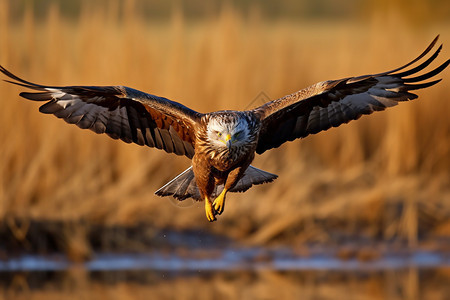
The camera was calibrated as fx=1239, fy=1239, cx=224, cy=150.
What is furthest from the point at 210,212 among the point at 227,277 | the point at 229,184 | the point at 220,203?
the point at 227,277

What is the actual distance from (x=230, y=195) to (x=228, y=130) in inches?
225

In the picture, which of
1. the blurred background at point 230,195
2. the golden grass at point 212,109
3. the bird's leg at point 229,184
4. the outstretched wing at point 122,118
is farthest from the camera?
the golden grass at point 212,109

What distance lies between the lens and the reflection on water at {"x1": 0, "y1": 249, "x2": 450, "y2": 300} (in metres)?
13.0

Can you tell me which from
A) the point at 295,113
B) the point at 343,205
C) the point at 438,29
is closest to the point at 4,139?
the point at 343,205

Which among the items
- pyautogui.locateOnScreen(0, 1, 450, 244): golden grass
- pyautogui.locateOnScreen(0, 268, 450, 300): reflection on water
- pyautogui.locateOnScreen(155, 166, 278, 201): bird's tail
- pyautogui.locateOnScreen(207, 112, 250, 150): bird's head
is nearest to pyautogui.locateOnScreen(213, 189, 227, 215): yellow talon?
pyautogui.locateOnScreen(155, 166, 278, 201): bird's tail

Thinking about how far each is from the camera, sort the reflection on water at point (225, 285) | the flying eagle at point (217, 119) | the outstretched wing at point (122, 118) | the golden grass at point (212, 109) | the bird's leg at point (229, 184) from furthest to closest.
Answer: the golden grass at point (212, 109), the reflection on water at point (225, 285), the outstretched wing at point (122, 118), the bird's leg at point (229, 184), the flying eagle at point (217, 119)

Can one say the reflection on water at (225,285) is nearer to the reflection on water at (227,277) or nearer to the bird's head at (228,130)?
the reflection on water at (227,277)

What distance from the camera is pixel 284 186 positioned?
48.3ft

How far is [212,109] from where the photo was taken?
48.6 ft

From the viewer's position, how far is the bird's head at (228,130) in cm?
857

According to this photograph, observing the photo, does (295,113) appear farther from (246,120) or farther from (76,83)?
(76,83)

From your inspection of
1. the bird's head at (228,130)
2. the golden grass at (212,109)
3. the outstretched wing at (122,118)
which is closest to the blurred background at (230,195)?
the golden grass at (212,109)

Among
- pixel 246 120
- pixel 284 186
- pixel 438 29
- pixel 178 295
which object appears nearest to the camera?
pixel 246 120

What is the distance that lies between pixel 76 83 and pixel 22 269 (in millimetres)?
Answer: 2402
